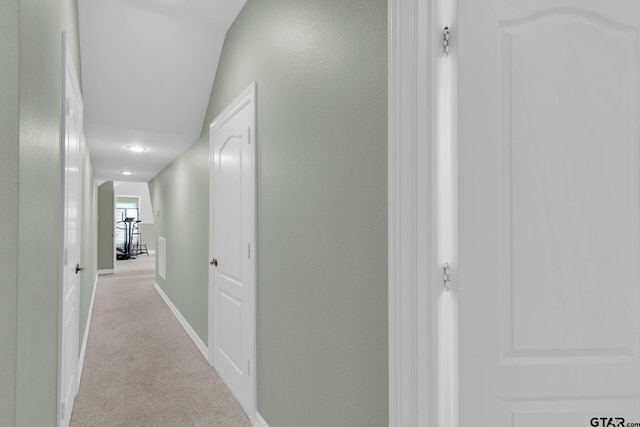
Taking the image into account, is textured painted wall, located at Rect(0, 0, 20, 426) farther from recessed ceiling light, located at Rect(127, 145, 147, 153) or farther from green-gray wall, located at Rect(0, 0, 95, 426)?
recessed ceiling light, located at Rect(127, 145, 147, 153)

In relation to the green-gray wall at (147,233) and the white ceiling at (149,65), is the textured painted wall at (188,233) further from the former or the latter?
the green-gray wall at (147,233)

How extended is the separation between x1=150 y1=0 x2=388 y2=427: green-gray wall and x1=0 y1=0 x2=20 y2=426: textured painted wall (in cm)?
96

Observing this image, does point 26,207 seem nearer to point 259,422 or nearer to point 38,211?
point 38,211

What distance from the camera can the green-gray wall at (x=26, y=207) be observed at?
75cm

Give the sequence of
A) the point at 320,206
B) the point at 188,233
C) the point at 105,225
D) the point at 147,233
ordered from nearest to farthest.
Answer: the point at 320,206 → the point at 188,233 → the point at 105,225 → the point at 147,233

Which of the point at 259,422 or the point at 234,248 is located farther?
the point at 234,248

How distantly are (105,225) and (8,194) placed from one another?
8.35 metres

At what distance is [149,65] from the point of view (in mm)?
2561

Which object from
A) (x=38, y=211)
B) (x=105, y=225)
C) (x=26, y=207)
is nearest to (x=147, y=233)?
(x=105, y=225)

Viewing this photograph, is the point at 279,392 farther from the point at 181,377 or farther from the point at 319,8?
the point at 319,8
